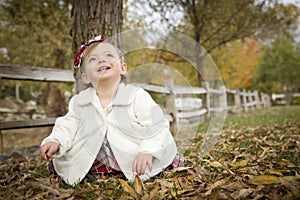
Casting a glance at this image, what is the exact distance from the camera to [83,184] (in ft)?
6.07

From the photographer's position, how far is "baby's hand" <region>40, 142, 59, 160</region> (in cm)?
172

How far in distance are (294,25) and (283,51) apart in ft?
31.3

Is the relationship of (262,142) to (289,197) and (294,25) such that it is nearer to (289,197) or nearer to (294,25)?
(289,197)

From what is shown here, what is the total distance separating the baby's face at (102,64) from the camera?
1945mm

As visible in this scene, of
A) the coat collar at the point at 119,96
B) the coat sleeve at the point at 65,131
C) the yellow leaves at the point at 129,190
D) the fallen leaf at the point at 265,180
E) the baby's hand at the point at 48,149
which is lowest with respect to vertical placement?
the yellow leaves at the point at 129,190

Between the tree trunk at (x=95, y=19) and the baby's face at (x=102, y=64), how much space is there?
67 cm

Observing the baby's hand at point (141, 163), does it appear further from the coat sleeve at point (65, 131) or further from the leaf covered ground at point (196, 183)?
the coat sleeve at point (65, 131)

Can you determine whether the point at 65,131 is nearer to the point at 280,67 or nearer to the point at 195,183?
the point at 195,183

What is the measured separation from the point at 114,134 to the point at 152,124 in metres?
0.28

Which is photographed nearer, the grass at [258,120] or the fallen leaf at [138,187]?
the fallen leaf at [138,187]

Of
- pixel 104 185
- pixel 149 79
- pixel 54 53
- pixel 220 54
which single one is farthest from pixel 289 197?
pixel 220 54

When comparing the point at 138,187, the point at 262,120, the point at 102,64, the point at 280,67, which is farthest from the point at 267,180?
the point at 280,67

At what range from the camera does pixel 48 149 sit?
175 centimetres

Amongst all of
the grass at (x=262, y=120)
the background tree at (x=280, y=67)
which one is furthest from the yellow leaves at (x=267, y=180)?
→ the background tree at (x=280, y=67)
